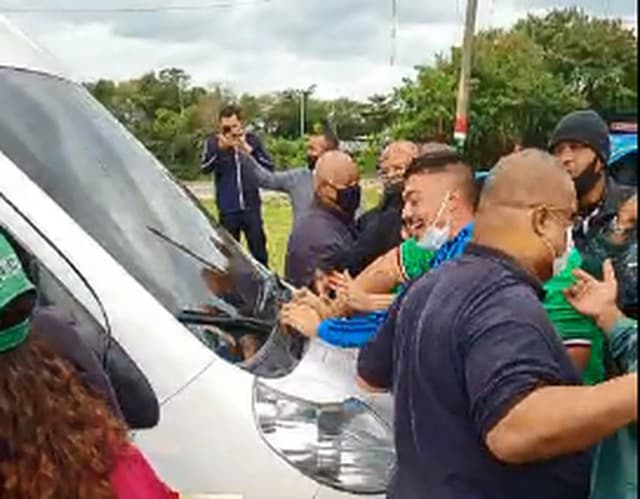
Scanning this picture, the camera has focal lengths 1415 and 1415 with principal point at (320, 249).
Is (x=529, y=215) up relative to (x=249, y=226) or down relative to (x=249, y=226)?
up

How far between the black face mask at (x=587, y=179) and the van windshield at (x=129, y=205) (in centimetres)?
136

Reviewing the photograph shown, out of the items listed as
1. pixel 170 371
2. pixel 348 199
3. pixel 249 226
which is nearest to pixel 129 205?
pixel 170 371

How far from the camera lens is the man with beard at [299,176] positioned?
960 cm

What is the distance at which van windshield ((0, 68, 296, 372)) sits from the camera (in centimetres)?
418

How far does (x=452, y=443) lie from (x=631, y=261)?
90 cm

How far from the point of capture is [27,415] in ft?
7.52

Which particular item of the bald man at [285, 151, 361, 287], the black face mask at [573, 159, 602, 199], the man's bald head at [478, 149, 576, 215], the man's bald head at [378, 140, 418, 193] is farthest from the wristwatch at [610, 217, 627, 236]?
the man's bald head at [378, 140, 418, 193]

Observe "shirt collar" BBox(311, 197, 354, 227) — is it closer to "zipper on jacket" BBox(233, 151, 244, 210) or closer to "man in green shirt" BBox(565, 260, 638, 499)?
"man in green shirt" BBox(565, 260, 638, 499)

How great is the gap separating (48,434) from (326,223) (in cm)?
499

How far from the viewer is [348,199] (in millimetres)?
7551

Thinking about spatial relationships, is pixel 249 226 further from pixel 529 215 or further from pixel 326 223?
pixel 529 215

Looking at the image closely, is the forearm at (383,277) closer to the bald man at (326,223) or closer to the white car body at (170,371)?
the white car body at (170,371)

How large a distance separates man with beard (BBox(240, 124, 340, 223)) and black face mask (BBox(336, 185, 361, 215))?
106 cm

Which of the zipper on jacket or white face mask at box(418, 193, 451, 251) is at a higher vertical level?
white face mask at box(418, 193, 451, 251)
